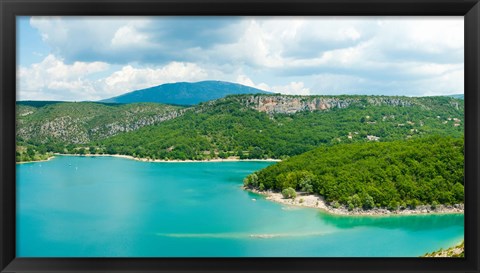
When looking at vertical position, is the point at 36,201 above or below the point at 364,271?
below

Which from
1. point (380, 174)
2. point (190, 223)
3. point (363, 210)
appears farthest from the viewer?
point (380, 174)

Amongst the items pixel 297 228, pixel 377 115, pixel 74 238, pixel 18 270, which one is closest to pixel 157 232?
pixel 74 238

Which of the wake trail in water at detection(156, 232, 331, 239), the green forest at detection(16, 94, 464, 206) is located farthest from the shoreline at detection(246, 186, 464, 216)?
the wake trail in water at detection(156, 232, 331, 239)

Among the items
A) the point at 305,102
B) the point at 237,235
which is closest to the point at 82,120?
the point at 305,102

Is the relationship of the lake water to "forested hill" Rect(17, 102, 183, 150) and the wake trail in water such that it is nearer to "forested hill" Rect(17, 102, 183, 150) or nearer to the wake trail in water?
the wake trail in water

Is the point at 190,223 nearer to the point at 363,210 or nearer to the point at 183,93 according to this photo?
the point at 363,210
